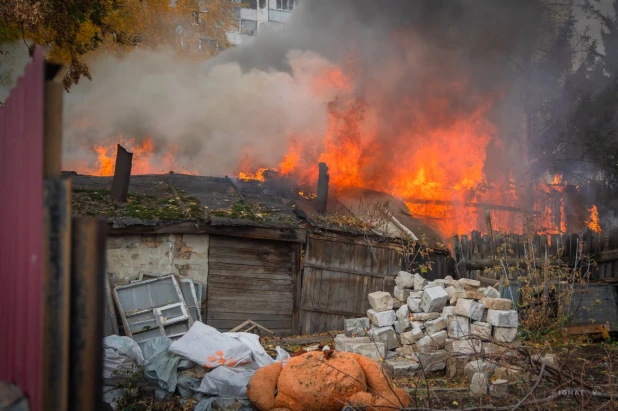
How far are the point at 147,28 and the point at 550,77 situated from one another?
18892 millimetres

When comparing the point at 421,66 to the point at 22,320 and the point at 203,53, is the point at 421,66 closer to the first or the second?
the point at 203,53

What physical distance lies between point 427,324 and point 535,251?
4.61 metres

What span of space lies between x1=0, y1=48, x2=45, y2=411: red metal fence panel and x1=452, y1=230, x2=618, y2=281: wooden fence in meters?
11.5

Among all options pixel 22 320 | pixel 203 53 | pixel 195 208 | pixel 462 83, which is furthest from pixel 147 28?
pixel 22 320

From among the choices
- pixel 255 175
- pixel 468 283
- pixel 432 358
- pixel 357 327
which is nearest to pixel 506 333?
pixel 468 283

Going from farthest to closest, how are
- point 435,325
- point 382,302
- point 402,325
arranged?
point 382,302, point 402,325, point 435,325

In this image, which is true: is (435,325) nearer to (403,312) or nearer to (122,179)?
(403,312)

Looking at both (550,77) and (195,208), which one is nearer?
(195,208)

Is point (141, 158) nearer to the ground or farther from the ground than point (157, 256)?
farther from the ground

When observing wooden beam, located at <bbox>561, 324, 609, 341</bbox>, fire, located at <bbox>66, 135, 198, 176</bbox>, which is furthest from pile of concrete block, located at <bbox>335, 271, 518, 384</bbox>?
fire, located at <bbox>66, 135, 198, 176</bbox>

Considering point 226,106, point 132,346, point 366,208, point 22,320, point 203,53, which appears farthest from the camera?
point 203,53

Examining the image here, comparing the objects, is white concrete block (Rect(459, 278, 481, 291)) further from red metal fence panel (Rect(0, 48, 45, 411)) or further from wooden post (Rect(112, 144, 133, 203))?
red metal fence panel (Rect(0, 48, 45, 411))

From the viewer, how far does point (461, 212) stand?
18328mm

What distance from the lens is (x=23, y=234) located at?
2.79 meters
